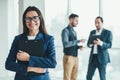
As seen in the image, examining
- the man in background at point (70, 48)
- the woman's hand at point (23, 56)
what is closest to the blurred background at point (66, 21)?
the man in background at point (70, 48)

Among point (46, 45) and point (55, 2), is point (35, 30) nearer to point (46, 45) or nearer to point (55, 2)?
point (46, 45)

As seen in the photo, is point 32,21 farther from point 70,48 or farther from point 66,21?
point 66,21

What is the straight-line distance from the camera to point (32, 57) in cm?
215

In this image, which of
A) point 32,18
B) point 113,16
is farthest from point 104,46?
point 32,18

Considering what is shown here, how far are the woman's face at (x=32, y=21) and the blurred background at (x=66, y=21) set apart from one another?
17.2 ft

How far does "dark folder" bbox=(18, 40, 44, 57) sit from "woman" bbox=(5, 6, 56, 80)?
0.10ft

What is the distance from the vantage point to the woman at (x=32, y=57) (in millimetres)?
2148

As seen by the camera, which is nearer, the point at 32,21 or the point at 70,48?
the point at 32,21

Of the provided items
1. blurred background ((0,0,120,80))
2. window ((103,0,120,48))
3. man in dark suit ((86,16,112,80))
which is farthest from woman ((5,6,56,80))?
window ((103,0,120,48))

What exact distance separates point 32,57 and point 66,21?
709 cm

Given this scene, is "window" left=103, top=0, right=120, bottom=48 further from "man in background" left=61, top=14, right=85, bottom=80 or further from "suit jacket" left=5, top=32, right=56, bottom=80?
"suit jacket" left=5, top=32, right=56, bottom=80

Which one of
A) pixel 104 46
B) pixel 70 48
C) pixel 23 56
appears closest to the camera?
pixel 23 56

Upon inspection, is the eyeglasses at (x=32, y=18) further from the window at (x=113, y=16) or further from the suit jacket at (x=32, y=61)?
the window at (x=113, y=16)

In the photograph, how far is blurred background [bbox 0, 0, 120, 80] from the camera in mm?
8438
